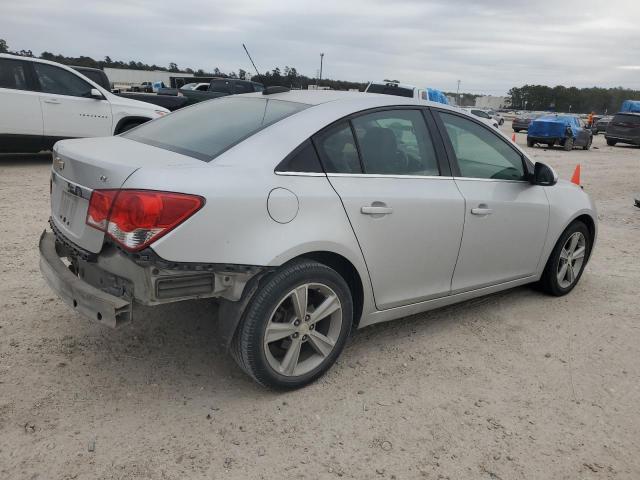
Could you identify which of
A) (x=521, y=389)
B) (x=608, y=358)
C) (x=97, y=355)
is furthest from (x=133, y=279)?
(x=608, y=358)

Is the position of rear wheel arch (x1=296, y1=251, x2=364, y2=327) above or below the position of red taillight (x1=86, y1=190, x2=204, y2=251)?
below

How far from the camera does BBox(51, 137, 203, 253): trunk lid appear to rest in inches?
106

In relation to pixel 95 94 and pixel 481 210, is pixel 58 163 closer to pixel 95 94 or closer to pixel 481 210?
pixel 481 210

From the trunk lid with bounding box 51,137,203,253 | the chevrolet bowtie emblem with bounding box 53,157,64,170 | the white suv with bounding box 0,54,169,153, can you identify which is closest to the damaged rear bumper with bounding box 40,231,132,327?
the trunk lid with bounding box 51,137,203,253

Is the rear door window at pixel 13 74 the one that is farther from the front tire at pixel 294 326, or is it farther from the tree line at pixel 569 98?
the tree line at pixel 569 98

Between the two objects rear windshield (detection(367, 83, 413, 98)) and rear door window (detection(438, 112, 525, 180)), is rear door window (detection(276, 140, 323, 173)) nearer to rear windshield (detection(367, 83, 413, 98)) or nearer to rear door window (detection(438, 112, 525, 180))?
rear door window (detection(438, 112, 525, 180))

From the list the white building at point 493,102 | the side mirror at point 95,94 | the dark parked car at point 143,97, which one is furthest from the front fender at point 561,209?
the white building at point 493,102

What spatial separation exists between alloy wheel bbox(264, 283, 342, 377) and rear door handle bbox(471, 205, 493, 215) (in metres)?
1.23

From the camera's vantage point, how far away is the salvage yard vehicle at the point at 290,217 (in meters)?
2.58

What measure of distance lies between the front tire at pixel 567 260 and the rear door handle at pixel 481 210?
1148 millimetres

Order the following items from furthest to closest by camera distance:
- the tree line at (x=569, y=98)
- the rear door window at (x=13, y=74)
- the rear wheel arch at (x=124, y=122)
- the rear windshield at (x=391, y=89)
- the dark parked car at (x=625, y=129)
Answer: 1. the tree line at (x=569, y=98)
2. the dark parked car at (x=625, y=129)
3. the rear windshield at (x=391, y=89)
4. the rear wheel arch at (x=124, y=122)
5. the rear door window at (x=13, y=74)

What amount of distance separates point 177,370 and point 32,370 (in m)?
0.80

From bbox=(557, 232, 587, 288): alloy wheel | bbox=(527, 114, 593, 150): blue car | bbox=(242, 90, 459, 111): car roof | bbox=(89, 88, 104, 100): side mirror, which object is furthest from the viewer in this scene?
bbox=(527, 114, 593, 150): blue car

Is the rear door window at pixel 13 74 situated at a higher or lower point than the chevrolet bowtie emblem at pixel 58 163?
higher
